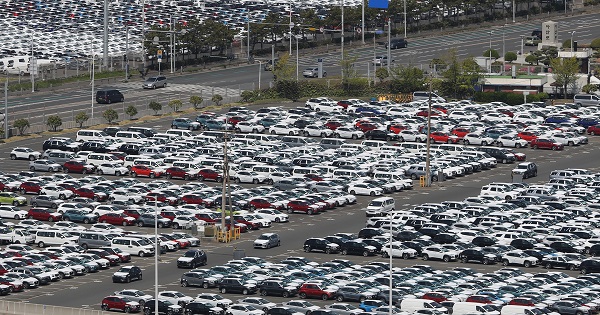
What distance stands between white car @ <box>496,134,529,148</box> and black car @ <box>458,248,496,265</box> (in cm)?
4461

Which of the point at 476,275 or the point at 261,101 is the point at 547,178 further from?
the point at 261,101

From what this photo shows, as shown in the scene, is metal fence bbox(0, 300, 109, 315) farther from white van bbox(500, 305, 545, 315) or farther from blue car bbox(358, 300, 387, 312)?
white van bbox(500, 305, 545, 315)

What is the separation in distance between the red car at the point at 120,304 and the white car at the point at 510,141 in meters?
66.8

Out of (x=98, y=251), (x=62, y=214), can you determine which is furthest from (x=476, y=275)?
(x=62, y=214)

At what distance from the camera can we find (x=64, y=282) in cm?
10712

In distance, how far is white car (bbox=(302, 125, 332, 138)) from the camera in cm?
16375

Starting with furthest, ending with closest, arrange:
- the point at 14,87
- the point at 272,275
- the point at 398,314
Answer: the point at 14,87, the point at 272,275, the point at 398,314

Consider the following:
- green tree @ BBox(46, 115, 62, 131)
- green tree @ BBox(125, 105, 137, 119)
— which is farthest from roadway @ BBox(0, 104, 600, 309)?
green tree @ BBox(125, 105, 137, 119)

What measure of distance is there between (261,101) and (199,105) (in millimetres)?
7552

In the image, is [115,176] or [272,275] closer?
[272,275]

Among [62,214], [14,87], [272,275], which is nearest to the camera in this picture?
[272,275]

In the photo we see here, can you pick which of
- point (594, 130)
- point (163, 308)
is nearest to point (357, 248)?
point (163, 308)

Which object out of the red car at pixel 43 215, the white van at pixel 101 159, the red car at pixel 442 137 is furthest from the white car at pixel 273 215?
the red car at pixel 442 137

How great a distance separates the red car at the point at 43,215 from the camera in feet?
417
